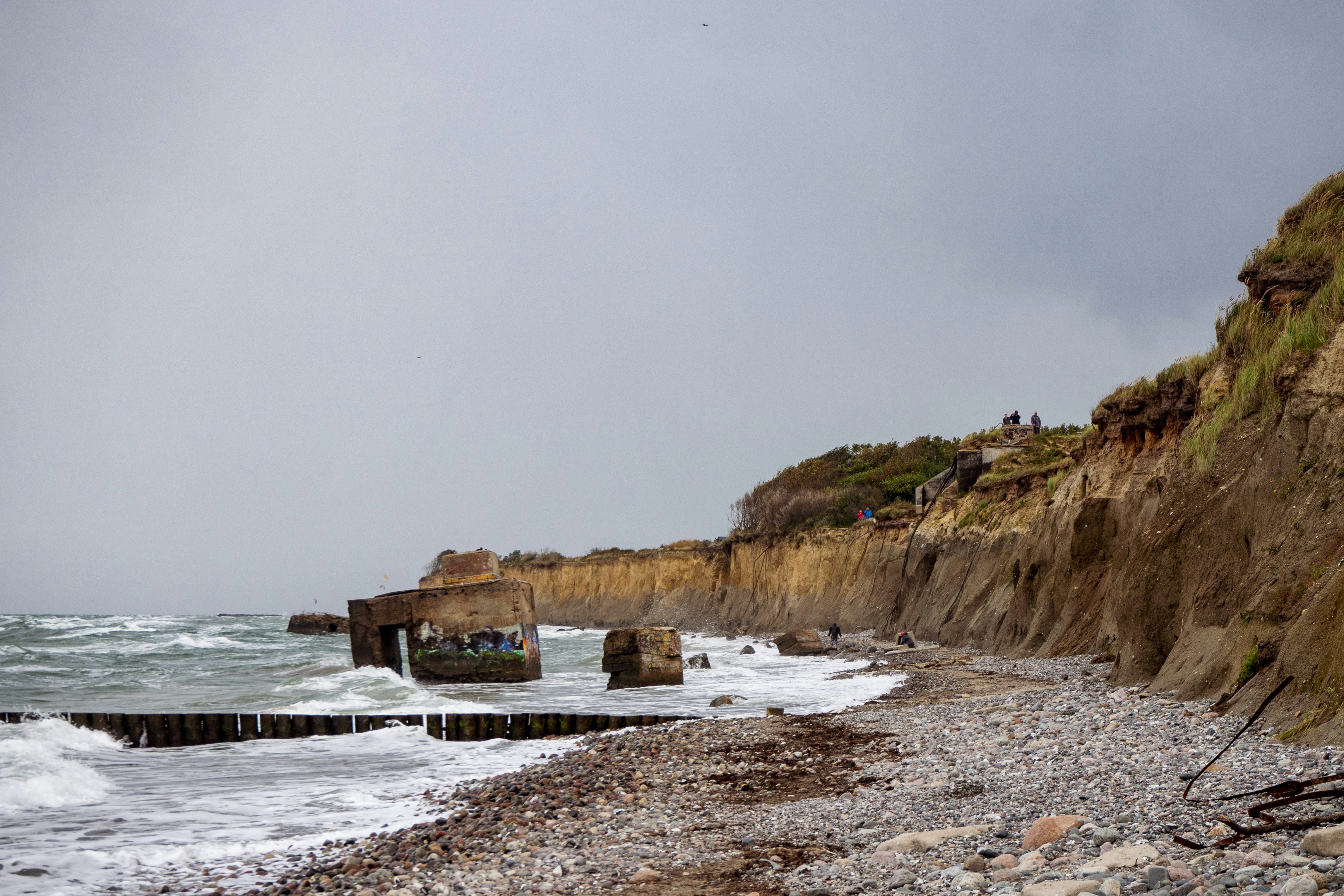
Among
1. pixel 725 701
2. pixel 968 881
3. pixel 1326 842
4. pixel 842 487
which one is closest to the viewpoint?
pixel 1326 842

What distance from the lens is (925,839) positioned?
5.45 metres

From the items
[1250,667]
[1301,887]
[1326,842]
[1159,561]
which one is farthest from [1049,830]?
[1159,561]

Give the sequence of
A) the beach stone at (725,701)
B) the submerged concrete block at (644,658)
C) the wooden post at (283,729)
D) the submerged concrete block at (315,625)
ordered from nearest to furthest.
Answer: the wooden post at (283,729), the beach stone at (725,701), the submerged concrete block at (644,658), the submerged concrete block at (315,625)

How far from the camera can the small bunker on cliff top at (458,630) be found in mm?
22859

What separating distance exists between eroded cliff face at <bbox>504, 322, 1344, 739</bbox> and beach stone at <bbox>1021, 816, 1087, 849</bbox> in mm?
2020

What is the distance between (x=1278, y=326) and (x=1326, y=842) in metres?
10.0

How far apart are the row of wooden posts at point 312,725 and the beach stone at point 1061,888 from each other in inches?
411

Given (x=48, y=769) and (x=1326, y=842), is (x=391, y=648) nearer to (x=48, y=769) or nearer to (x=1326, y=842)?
(x=48, y=769)

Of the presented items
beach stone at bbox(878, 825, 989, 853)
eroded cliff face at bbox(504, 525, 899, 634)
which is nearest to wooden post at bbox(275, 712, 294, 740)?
beach stone at bbox(878, 825, 989, 853)

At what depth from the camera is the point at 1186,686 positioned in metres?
9.20

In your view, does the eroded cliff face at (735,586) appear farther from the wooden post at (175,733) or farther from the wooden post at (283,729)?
the wooden post at (175,733)

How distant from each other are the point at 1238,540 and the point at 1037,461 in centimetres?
2295

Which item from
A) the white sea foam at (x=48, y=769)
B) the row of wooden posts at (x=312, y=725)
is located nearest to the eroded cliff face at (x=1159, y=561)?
the row of wooden posts at (x=312, y=725)

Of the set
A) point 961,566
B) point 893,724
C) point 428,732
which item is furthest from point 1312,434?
point 961,566
